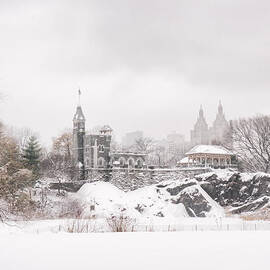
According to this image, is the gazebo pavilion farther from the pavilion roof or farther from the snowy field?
the snowy field

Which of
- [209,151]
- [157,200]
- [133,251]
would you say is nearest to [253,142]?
[209,151]

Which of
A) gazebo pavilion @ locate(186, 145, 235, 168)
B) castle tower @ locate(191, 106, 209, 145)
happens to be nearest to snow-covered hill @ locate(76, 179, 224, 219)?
gazebo pavilion @ locate(186, 145, 235, 168)

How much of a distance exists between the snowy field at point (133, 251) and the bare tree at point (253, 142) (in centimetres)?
2984

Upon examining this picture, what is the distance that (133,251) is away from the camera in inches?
282

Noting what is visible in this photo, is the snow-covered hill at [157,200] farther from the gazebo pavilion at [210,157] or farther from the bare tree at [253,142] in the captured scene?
the bare tree at [253,142]

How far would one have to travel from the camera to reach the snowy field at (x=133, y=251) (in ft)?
21.2

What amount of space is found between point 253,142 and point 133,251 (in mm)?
33284

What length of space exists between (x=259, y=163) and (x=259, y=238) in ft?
100

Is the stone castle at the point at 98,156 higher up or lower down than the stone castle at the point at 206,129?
lower down

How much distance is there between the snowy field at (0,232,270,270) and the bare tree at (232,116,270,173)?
97.9 ft

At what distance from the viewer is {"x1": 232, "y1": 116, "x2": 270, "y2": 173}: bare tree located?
37.4m

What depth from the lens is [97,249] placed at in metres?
7.34

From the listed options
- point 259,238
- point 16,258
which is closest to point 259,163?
point 259,238

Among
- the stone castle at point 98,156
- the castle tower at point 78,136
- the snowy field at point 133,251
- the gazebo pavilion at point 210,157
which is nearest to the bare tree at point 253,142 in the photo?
the gazebo pavilion at point 210,157
